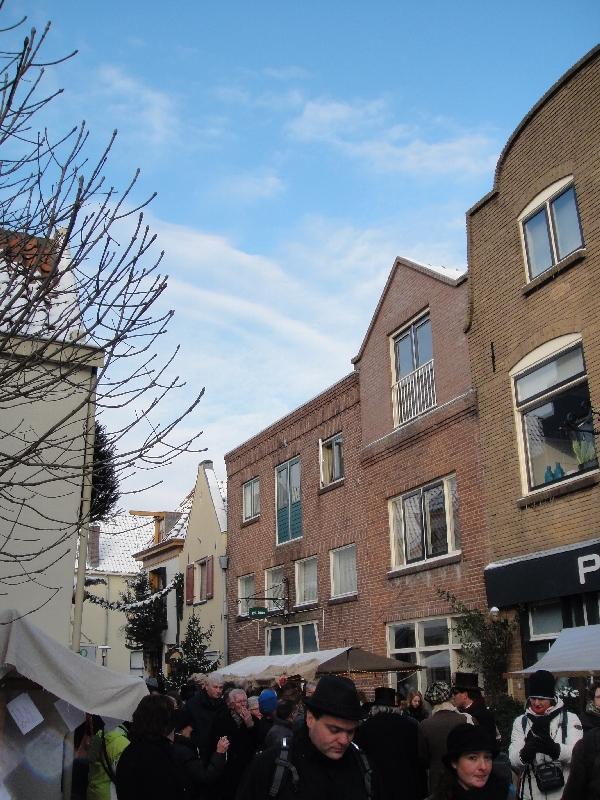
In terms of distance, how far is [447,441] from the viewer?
1617 cm

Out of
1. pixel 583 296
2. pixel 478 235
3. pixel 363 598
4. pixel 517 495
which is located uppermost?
pixel 478 235

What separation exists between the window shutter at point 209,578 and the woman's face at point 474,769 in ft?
75.8

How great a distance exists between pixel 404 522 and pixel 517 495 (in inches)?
155

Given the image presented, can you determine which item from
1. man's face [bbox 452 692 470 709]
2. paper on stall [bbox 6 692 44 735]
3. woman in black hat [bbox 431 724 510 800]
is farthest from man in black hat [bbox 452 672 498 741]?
paper on stall [bbox 6 692 44 735]

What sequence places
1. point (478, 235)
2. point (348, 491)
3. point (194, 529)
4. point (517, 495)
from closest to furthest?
1. point (517, 495)
2. point (478, 235)
3. point (348, 491)
4. point (194, 529)

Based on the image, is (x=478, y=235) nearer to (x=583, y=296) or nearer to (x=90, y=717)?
(x=583, y=296)

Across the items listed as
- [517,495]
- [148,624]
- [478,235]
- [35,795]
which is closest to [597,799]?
[35,795]

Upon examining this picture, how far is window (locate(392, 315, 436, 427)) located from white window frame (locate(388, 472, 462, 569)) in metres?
1.54

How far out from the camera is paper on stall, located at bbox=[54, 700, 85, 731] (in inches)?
302

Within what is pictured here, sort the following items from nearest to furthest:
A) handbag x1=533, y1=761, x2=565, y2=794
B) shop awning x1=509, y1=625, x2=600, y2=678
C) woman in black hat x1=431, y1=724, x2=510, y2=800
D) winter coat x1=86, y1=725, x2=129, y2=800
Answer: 1. woman in black hat x1=431, y1=724, x2=510, y2=800
2. handbag x1=533, y1=761, x2=565, y2=794
3. winter coat x1=86, y1=725, x2=129, y2=800
4. shop awning x1=509, y1=625, x2=600, y2=678

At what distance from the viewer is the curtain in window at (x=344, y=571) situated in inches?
771

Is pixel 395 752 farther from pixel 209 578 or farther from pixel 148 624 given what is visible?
pixel 148 624

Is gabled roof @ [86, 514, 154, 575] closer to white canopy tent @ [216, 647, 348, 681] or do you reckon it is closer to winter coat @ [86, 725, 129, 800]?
white canopy tent @ [216, 647, 348, 681]

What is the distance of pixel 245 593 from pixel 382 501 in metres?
8.07
